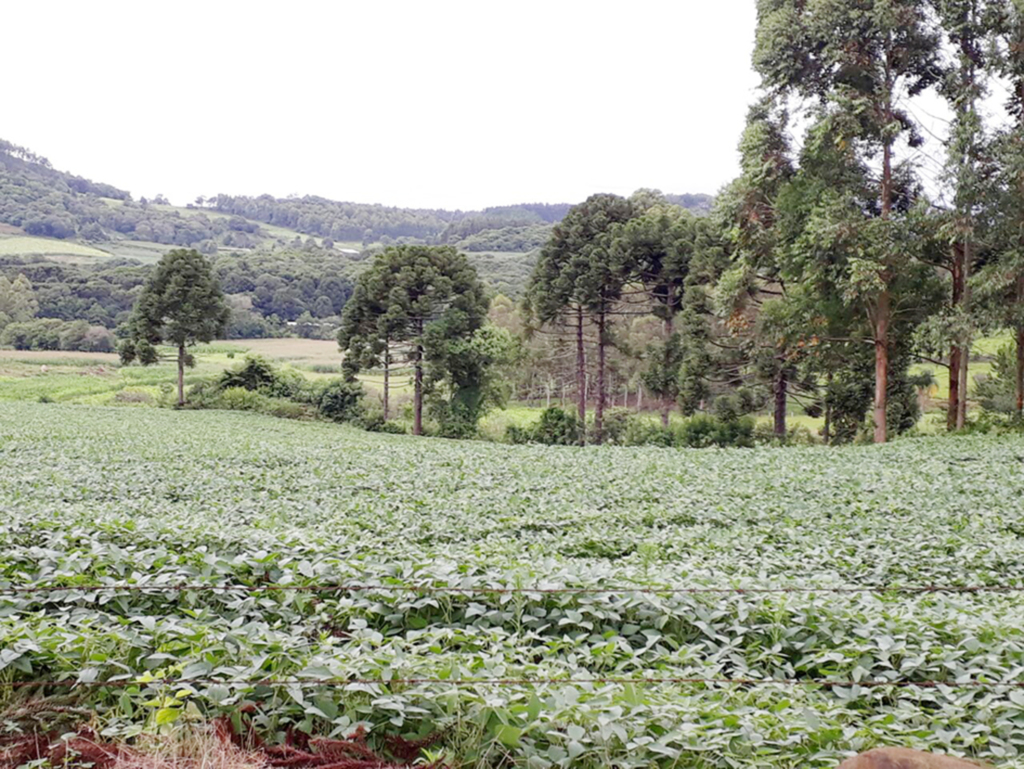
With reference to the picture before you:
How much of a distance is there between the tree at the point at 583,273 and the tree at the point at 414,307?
13.7ft

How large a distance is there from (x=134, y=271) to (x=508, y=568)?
92.9 m

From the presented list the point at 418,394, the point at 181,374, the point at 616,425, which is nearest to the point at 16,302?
the point at 181,374

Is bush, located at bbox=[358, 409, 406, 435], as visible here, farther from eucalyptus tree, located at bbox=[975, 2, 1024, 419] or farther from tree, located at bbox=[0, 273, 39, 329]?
tree, located at bbox=[0, 273, 39, 329]

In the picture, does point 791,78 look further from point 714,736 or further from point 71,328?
point 71,328

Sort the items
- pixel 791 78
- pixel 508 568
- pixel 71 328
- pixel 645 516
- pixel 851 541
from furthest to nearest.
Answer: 1. pixel 71 328
2. pixel 791 78
3. pixel 645 516
4. pixel 851 541
5. pixel 508 568

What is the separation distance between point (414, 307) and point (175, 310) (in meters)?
13.4

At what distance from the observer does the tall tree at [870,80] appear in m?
22.2

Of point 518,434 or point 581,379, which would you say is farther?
point 581,379

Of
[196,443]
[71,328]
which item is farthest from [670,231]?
[71,328]

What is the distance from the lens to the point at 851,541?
887 cm

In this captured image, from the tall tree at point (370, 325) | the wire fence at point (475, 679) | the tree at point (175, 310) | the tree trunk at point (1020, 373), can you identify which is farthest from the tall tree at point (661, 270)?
the wire fence at point (475, 679)

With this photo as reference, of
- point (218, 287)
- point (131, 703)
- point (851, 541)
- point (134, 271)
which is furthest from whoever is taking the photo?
point (134, 271)

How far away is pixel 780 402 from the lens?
31.9 m

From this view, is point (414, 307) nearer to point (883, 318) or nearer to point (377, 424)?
point (377, 424)
